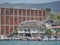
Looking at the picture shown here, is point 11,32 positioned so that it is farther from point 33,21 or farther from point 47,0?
point 47,0

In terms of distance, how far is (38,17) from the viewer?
9.40ft

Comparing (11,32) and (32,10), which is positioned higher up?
(32,10)

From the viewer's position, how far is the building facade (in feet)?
9.39

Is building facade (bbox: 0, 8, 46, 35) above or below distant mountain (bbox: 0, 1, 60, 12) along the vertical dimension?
below

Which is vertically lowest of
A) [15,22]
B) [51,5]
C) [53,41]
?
[53,41]

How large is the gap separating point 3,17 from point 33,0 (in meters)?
0.50

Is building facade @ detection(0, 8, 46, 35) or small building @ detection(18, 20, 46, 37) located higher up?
building facade @ detection(0, 8, 46, 35)

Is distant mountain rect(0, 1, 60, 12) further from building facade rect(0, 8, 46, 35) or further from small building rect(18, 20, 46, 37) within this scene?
small building rect(18, 20, 46, 37)

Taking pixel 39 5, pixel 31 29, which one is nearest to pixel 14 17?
pixel 31 29

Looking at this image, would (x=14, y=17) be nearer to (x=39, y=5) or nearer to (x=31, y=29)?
(x=31, y=29)

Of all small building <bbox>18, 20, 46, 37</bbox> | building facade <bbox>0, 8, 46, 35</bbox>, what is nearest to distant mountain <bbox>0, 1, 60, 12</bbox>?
building facade <bbox>0, 8, 46, 35</bbox>

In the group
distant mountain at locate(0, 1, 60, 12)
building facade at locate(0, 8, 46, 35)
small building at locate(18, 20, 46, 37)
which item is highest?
distant mountain at locate(0, 1, 60, 12)

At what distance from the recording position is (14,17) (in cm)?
288

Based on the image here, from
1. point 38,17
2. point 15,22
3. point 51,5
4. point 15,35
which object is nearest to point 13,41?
point 15,35
